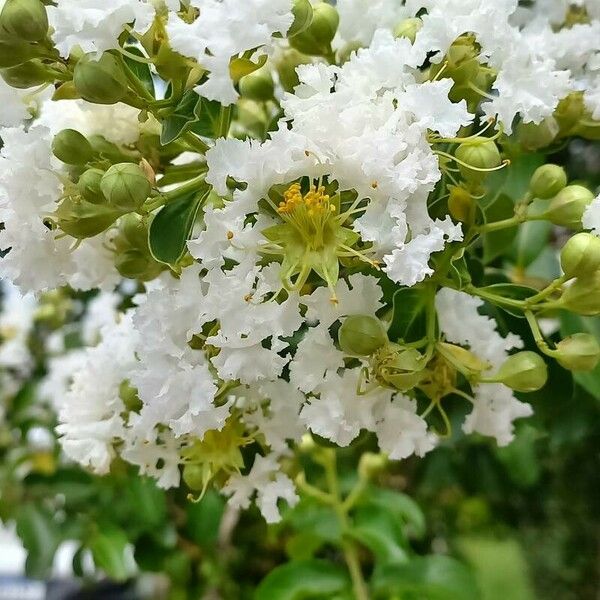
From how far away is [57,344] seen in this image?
69.8 inches

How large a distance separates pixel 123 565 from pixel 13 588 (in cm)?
225

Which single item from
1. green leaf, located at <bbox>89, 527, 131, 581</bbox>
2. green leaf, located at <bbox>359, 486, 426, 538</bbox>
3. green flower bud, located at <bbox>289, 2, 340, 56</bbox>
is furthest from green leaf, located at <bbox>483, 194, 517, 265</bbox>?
green leaf, located at <bbox>89, 527, 131, 581</bbox>

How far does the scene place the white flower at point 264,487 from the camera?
0.75m

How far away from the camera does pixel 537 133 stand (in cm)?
73

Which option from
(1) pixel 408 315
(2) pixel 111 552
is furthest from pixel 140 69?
(2) pixel 111 552

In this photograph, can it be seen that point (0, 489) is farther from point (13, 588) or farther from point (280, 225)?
point (13, 588)

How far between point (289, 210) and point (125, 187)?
116 mm

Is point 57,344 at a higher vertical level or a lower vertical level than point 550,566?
higher

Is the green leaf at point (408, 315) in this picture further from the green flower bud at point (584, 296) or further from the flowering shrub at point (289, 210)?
the green flower bud at point (584, 296)

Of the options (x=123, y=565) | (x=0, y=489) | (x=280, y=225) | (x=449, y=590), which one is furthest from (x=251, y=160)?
(x=0, y=489)

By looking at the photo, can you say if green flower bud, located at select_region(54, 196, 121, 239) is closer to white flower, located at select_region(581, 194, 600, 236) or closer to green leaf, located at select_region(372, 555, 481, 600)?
white flower, located at select_region(581, 194, 600, 236)

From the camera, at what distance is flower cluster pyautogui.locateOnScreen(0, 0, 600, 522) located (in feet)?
1.88

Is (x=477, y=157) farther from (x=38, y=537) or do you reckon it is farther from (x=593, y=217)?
(x=38, y=537)

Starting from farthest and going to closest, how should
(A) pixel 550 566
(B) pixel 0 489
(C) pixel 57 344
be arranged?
(A) pixel 550 566 → (C) pixel 57 344 → (B) pixel 0 489
